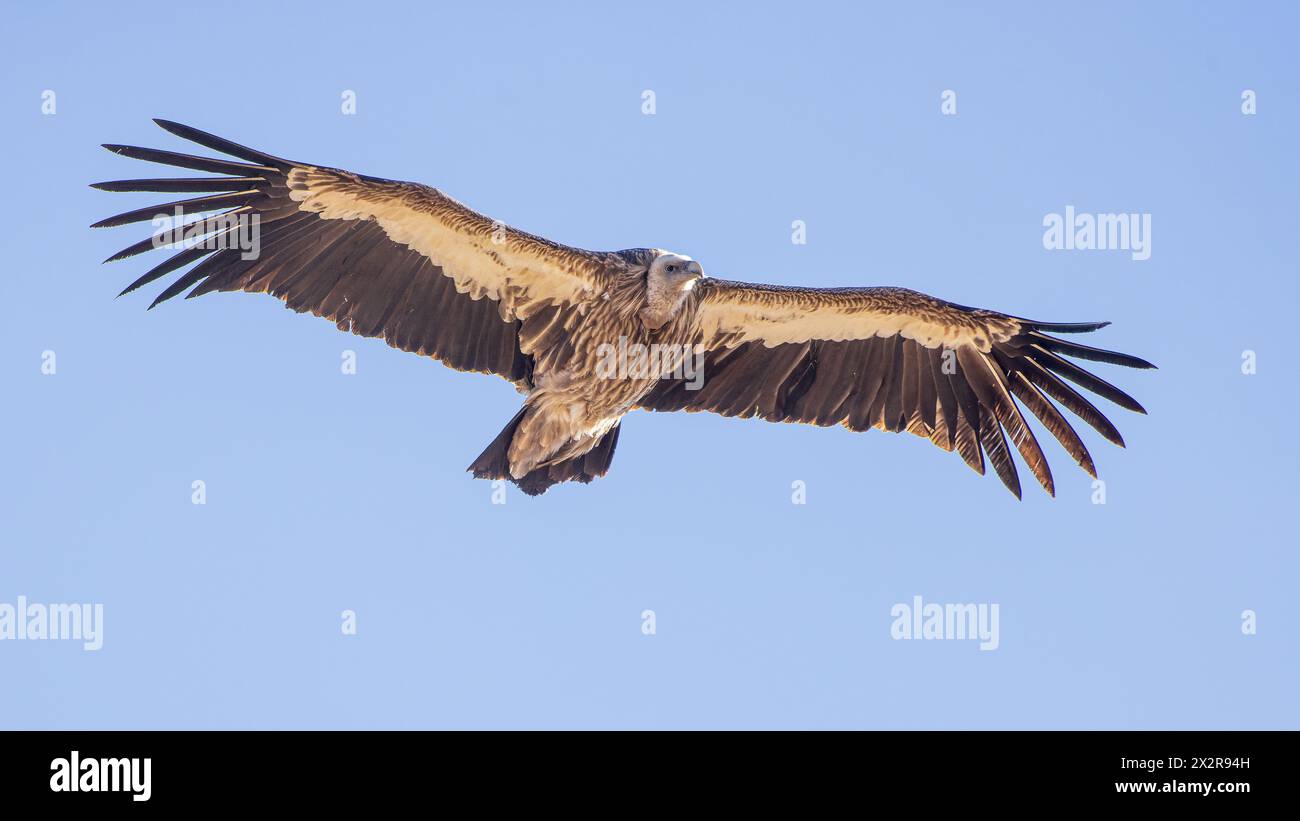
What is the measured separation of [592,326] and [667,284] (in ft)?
2.57

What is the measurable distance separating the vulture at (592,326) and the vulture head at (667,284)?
0.01m

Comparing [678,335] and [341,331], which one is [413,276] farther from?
[678,335]

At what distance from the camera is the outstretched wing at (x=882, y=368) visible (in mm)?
13828

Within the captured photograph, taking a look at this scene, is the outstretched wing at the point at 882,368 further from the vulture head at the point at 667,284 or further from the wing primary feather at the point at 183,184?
the wing primary feather at the point at 183,184

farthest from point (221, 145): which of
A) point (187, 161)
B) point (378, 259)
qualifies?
point (378, 259)

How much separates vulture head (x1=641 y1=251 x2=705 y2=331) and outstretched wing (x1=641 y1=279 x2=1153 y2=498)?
18.4 inches

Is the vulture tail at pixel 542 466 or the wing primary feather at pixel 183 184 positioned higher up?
the wing primary feather at pixel 183 184

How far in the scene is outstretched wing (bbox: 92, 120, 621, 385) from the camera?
41.4 feet

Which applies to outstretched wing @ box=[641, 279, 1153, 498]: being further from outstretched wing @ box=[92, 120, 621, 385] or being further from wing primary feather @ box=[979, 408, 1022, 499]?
outstretched wing @ box=[92, 120, 621, 385]

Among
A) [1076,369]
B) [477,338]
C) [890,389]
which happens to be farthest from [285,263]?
[1076,369]

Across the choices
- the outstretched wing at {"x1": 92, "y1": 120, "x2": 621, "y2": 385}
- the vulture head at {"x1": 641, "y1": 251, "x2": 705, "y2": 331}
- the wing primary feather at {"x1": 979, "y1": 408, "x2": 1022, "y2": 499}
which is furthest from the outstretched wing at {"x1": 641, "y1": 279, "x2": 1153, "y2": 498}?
the outstretched wing at {"x1": 92, "y1": 120, "x2": 621, "y2": 385}

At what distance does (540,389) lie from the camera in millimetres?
13523

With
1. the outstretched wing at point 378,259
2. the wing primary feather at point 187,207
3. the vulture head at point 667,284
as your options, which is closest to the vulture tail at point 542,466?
the outstretched wing at point 378,259

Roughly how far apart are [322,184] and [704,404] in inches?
157
